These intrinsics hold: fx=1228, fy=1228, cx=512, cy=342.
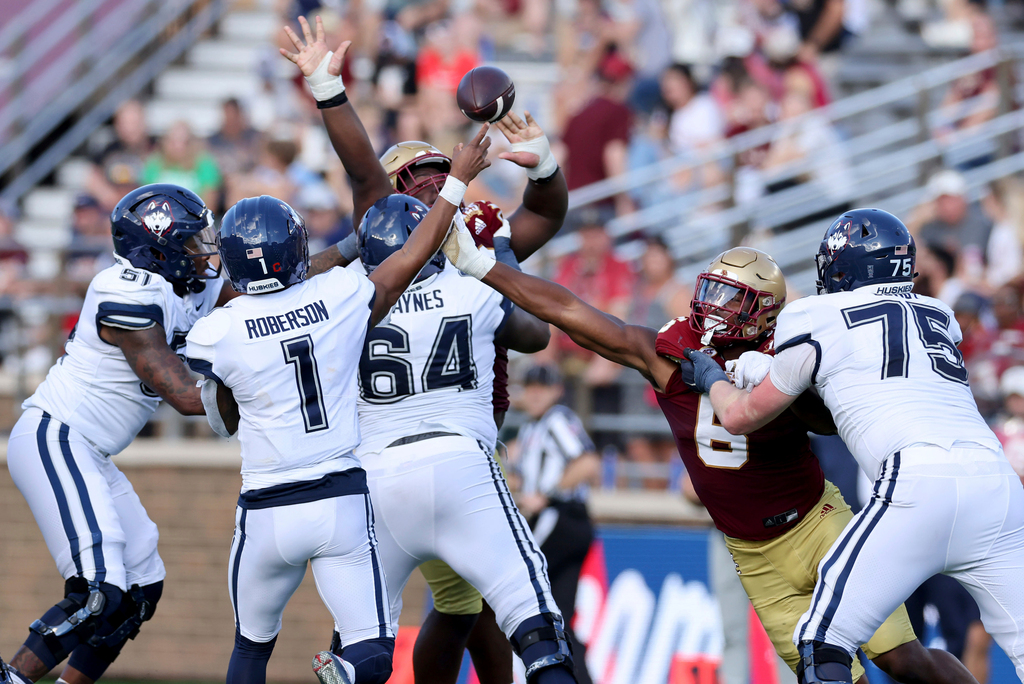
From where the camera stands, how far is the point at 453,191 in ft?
15.1

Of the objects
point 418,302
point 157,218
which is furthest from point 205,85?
point 418,302

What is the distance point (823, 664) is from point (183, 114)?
1087cm

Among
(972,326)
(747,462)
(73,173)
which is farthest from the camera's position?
(73,173)

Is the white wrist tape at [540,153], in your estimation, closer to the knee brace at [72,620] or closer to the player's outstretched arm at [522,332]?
the player's outstretched arm at [522,332]

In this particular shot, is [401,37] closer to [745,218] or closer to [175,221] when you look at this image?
[745,218]

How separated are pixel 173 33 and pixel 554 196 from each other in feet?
32.7

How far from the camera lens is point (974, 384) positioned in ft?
25.5

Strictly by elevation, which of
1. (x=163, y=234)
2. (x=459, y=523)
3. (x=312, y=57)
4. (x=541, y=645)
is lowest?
(x=541, y=645)

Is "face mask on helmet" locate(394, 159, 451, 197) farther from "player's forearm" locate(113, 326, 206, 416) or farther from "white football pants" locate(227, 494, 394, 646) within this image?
"white football pants" locate(227, 494, 394, 646)

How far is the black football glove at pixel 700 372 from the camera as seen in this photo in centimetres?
457

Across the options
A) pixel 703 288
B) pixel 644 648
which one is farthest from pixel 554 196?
pixel 644 648

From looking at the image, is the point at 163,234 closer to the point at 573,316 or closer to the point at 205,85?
the point at 573,316

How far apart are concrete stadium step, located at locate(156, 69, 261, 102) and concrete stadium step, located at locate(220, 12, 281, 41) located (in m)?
0.60

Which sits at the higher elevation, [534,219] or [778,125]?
[534,219]
